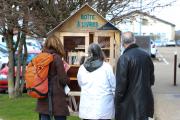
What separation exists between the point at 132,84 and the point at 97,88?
45cm

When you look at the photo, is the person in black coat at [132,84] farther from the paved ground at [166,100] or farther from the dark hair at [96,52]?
the paved ground at [166,100]

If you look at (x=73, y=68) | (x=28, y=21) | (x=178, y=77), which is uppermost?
(x=28, y=21)

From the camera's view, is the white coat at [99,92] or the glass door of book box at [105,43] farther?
the glass door of book box at [105,43]

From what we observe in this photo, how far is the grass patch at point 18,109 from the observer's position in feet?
35.0

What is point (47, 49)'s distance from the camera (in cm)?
655

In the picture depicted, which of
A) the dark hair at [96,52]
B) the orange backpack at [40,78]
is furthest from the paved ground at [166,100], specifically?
the orange backpack at [40,78]

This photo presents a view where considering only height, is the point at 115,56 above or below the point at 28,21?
below

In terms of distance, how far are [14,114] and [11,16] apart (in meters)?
2.38

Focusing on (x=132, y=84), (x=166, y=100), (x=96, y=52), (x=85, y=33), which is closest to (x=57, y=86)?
(x=96, y=52)

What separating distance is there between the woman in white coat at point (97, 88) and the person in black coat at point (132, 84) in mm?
146

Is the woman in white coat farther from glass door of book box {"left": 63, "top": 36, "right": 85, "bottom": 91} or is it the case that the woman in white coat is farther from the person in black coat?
glass door of book box {"left": 63, "top": 36, "right": 85, "bottom": 91}

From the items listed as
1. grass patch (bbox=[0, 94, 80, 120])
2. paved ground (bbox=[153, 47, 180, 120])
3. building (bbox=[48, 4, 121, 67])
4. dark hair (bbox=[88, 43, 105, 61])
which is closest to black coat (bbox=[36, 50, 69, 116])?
dark hair (bbox=[88, 43, 105, 61])

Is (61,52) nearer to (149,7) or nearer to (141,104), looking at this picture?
(141,104)

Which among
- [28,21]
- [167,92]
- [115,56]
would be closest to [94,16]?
[115,56]
